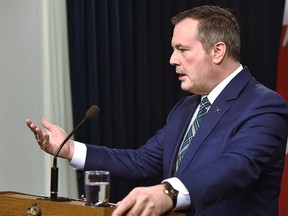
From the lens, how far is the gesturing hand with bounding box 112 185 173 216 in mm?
1549

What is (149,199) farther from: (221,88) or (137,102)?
(137,102)

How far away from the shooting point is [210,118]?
8.09ft

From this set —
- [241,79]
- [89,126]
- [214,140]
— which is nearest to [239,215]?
[214,140]

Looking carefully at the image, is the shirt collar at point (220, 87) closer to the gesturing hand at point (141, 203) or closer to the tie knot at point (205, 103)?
the tie knot at point (205, 103)

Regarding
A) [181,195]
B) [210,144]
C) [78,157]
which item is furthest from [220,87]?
[181,195]

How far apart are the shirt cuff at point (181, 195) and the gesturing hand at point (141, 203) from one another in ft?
0.34

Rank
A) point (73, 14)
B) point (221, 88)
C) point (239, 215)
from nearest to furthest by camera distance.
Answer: point (239, 215) < point (221, 88) < point (73, 14)

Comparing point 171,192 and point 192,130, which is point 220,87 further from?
point 171,192

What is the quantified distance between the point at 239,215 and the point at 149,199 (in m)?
0.80

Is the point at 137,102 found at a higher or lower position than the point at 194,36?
lower

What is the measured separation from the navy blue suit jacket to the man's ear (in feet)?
0.38

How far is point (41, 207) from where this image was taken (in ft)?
5.86

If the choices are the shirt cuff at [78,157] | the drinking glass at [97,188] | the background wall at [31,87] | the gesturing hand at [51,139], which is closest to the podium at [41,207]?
the drinking glass at [97,188]

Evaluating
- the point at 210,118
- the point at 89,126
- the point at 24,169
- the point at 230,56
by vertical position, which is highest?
the point at 230,56
